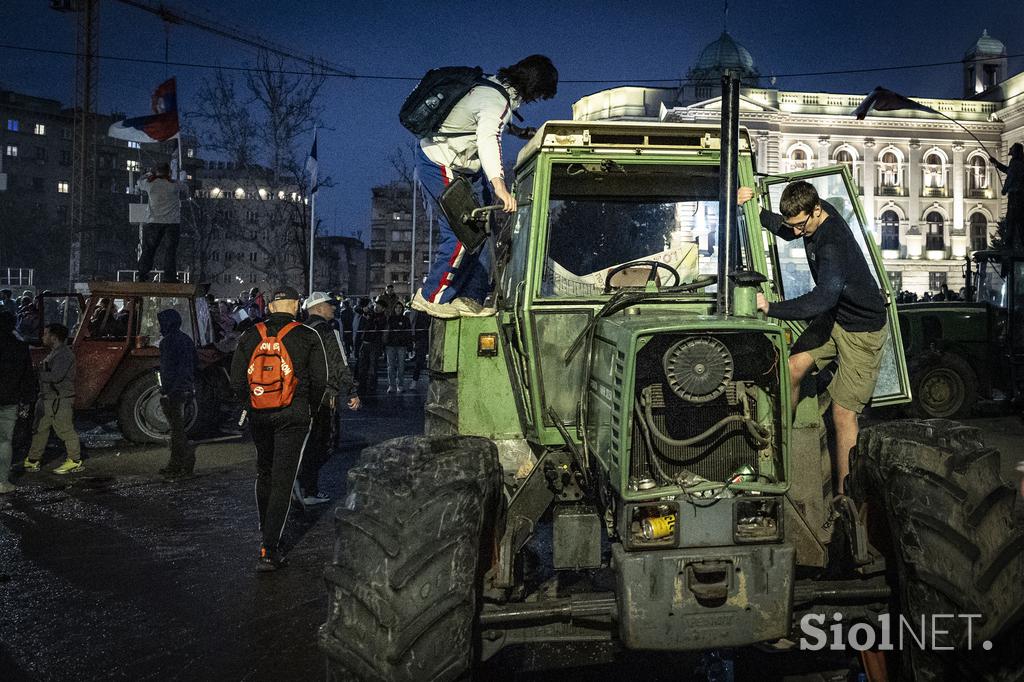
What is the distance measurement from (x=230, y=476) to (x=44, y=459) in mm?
2957

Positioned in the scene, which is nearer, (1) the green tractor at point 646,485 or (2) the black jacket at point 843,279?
(1) the green tractor at point 646,485

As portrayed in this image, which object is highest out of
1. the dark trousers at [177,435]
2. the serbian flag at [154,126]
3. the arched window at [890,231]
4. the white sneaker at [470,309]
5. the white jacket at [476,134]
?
the arched window at [890,231]

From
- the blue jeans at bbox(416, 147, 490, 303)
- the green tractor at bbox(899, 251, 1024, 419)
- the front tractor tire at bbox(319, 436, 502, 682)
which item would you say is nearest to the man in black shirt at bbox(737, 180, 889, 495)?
the blue jeans at bbox(416, 147, 490, 303)

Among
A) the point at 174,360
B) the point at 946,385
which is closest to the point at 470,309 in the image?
the point at 174,360

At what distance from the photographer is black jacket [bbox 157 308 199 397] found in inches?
393

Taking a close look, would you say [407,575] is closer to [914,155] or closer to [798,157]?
[798,157]

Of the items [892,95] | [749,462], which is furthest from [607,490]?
[892,95]

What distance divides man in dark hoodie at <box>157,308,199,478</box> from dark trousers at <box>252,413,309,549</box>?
405cm

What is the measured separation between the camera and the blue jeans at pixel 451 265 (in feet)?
17.2

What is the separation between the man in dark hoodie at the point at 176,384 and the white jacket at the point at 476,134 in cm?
573

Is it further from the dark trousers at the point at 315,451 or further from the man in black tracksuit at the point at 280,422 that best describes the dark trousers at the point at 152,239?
the man in black tracksuit at the point at 280,422

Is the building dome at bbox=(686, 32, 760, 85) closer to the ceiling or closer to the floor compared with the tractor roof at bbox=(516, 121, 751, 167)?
closer to the ceiling

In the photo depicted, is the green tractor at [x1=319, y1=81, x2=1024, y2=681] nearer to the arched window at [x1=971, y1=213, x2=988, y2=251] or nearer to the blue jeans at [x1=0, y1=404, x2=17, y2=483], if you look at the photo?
the blue jeans at [x1=0, y1=404, x2=17, y2=483]

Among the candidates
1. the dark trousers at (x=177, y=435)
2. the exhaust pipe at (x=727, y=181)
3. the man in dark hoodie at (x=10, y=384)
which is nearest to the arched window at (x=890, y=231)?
the dark trousers at (x=177, y=435)
